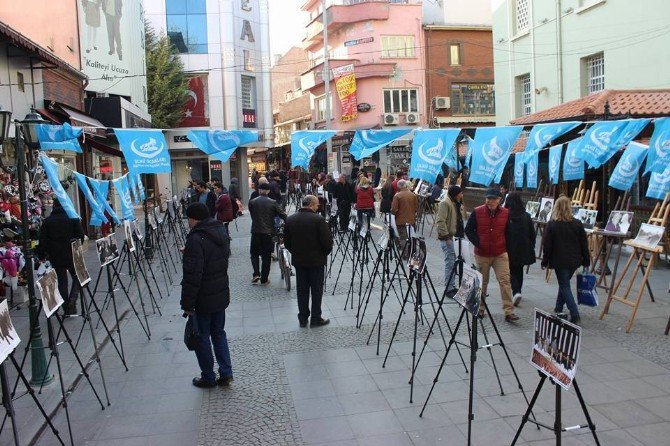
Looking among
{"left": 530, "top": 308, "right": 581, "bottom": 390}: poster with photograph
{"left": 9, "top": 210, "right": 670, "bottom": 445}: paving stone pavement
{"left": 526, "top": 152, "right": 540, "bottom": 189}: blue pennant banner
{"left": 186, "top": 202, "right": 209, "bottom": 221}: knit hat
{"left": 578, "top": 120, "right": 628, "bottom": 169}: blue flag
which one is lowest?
{"left": 9, "top": 210, "right": 670, "bottom": 445}: paving stone pavement

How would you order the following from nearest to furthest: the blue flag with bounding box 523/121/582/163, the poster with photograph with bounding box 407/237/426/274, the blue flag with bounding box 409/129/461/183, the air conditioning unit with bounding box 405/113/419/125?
the poster with photograph with bounding box 407/237/426/274
the blue flag with bounding box 523/121/582/163
the blue flag with bounding box 409/129/461/183
the air conditioning unit with bounding box 405/113/419/125

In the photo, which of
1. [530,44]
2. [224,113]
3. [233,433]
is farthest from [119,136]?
[224,113]

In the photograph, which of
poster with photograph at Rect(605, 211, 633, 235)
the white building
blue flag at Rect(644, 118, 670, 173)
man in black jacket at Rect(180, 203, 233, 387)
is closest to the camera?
man in black jacket at Rect(180, 203, 233, 387)

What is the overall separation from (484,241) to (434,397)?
10.4ft

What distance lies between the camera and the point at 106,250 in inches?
325

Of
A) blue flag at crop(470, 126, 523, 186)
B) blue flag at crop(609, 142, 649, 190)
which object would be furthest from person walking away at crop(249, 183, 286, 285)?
blue flag at crop(609, 142, 649, 190)

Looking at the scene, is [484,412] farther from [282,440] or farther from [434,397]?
[282,440]

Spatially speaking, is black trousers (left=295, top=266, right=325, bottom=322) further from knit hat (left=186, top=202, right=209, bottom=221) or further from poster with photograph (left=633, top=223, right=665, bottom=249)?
poster with photograph (left=633, top=223, right=665, bottom=249)

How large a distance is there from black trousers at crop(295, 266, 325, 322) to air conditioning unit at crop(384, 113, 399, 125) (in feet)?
98.6

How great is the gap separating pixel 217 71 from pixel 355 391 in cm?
3414

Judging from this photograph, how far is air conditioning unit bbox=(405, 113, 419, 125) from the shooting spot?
38.0 m

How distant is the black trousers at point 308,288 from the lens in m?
8.60

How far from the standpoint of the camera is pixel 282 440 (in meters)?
5.16

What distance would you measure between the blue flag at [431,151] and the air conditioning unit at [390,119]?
2670cm
